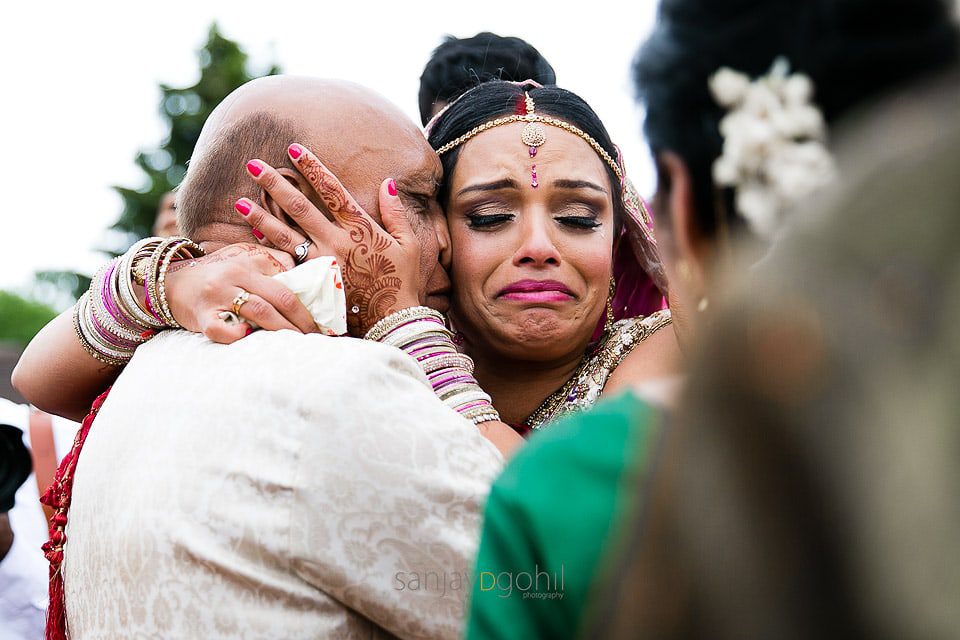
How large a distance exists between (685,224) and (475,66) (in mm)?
2875

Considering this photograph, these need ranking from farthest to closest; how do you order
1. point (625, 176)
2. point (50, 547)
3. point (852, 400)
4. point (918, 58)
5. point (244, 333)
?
point (625, 176), point (50, 547), point (244, 333), point (918, 58), point (852, 400)

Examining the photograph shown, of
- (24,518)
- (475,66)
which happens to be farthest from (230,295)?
(475,66)

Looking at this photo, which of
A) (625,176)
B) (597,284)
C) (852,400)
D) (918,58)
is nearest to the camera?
(852,400)

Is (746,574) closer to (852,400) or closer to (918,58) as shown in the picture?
(852,400)

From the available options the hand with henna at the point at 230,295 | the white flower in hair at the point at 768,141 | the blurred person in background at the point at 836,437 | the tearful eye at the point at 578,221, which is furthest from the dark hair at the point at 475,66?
the blurred person in background at the point at 836,437

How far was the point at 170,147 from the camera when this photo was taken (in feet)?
76.7

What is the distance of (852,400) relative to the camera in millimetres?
753

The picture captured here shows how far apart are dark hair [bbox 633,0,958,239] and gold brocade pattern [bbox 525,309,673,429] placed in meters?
1.61

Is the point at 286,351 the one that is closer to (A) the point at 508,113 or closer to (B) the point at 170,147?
(A) the point at 508,113

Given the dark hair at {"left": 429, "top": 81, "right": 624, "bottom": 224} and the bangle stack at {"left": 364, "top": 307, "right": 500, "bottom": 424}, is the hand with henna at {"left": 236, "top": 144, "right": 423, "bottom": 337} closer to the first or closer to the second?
the bangle stack at {"left": 364, "top": 307, "right": 500, "bottom": 424}

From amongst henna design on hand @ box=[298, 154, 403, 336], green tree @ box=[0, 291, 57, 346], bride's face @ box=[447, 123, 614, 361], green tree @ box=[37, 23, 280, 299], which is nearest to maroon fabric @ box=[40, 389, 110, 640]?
henna design on hand @ box=[298, 154, 403, 336]

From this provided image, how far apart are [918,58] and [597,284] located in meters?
1.89

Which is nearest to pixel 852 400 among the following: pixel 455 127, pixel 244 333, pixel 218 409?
pixel 218 409

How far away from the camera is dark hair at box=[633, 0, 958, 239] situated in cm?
117
